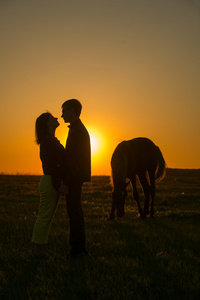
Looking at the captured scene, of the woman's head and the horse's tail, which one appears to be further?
the horse's tail

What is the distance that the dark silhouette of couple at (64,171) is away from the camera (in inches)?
189

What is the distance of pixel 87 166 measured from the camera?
16.4 feet

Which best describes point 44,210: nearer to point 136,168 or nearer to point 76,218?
point 76,218

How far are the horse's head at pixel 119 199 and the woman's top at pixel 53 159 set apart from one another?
3.75 meters

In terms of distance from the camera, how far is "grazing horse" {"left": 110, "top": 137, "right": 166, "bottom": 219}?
8.88 meters

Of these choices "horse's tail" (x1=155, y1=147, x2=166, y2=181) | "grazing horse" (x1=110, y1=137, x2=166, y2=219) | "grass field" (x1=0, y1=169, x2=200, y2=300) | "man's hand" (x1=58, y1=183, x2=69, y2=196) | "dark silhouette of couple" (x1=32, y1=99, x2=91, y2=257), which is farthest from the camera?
"horse's tail" (x1=155, y1=147, x2=166, y2=181)

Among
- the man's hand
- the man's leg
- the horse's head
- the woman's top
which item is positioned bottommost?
the horse's head

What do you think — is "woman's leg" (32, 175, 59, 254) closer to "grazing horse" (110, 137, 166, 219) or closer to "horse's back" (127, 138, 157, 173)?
"grazing horse" (110, 137, 166, 219)

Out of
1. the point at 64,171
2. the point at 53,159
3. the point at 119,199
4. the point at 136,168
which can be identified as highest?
the point at 53,159

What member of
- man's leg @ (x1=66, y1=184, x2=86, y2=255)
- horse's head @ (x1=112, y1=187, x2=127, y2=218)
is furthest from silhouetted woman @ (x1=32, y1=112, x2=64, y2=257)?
horse's head @ (x1=112, y1=187, x2=127, y2=218)

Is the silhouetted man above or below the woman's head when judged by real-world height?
below

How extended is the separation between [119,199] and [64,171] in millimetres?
3854

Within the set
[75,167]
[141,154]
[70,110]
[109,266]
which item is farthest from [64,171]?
[141,154]

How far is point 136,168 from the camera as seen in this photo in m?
10.4
